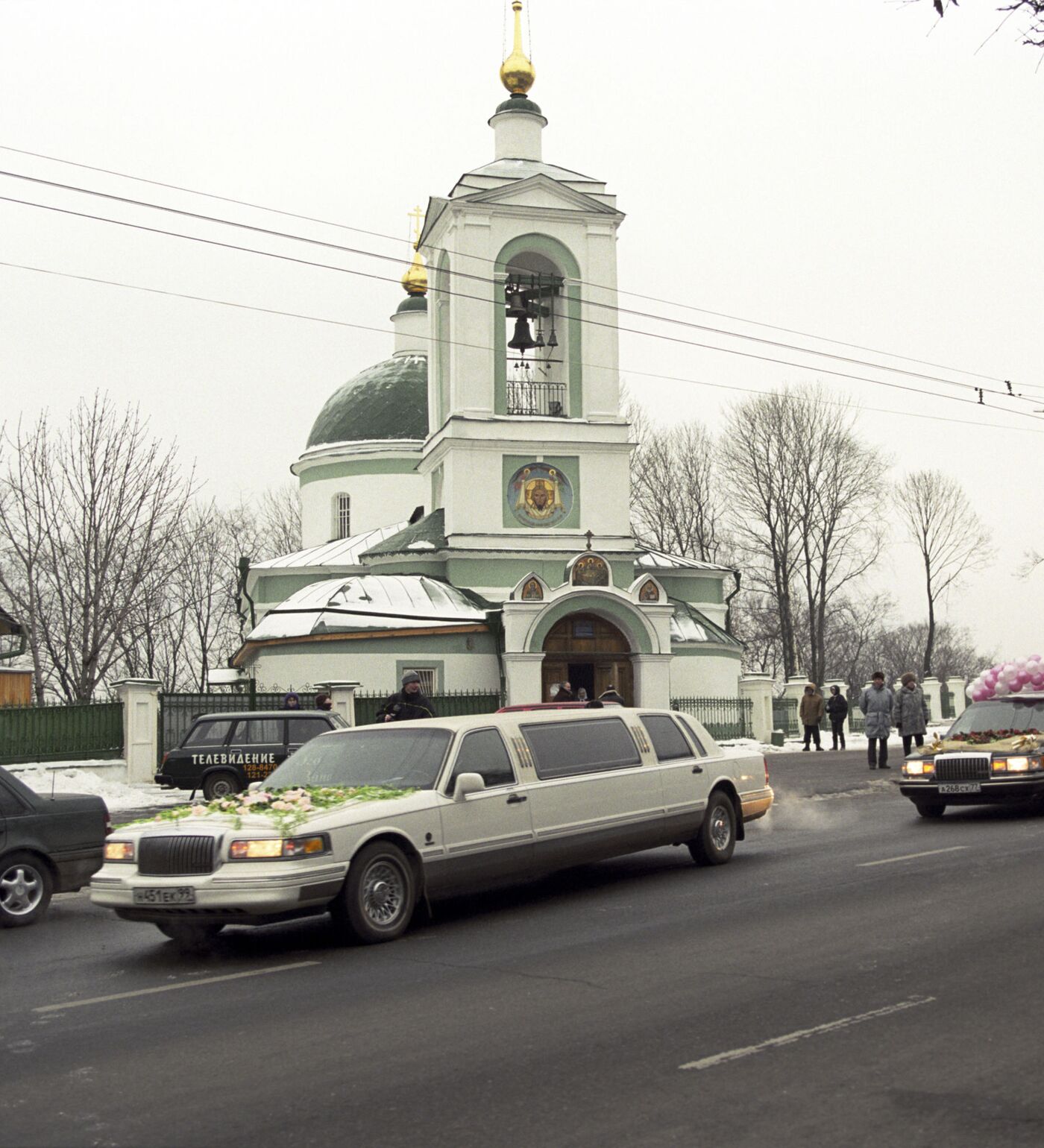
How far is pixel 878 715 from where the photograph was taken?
26438 mm

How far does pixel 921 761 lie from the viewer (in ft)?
57.5

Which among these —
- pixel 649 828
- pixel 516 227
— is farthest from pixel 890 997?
pixel 516 227

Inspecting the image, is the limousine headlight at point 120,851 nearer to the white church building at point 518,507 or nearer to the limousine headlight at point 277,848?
the limousine headlight at point 277,848

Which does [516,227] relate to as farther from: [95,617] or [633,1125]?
[633,1125]

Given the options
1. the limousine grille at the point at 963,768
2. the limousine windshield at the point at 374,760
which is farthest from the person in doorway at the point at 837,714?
the limousine windshield at the point at 374,760

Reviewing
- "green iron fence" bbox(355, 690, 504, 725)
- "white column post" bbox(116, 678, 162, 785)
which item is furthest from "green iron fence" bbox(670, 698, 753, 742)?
"white column post" bbox(116, 678, 162, 785)

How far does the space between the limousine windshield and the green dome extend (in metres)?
38.0

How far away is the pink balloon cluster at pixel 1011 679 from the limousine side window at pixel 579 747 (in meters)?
12.0

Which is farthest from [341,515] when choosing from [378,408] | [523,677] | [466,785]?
[466,785]

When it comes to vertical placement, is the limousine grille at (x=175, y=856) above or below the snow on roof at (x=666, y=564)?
below

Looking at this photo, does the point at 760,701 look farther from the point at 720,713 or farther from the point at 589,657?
the point at 589,657

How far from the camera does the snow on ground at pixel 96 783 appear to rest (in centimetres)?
2470

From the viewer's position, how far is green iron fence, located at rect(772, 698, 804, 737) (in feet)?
145

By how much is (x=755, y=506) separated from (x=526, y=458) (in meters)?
24.3
